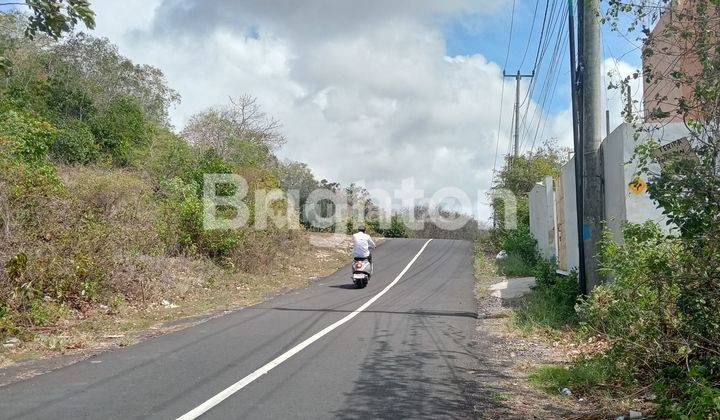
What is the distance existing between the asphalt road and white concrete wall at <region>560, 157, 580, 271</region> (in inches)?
161

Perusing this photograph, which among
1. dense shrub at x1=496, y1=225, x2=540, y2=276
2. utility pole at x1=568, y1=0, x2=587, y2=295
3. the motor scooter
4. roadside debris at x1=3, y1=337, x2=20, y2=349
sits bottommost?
roadside debris at x1=3, y1=337, x2=20, y2=349

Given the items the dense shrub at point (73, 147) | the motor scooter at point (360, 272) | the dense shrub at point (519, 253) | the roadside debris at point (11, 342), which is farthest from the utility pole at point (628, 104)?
the dense shrub at point (73, 147)

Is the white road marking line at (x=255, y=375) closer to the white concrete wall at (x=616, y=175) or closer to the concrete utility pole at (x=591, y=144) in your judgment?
the concrete utility pole at (x=591, y=144)

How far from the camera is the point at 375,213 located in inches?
2254

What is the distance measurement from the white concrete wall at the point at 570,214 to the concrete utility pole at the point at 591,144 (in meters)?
5.60

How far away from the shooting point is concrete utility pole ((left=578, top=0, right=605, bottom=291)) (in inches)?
411

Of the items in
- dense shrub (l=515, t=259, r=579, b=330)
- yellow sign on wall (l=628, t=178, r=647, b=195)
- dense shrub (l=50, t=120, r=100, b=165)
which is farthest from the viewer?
dense shrub (l=50, t=120, r=100, b=165)

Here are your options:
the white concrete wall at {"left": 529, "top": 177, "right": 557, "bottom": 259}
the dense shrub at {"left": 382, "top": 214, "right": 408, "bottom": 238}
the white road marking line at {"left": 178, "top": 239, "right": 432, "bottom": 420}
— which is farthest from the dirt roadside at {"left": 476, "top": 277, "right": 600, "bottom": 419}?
the dense shrub at {"left": 382, "top": 214, "right": 408, "bottom": 238}

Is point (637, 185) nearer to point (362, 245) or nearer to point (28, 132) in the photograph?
point (362, 245)

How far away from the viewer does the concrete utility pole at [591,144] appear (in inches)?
411

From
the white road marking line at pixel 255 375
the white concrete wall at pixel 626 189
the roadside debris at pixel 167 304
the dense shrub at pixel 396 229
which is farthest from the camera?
the dense shrub at pixel 396 229

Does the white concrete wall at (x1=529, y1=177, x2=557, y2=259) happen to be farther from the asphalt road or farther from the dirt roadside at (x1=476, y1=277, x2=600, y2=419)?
the dirt roadside at (x1=476, y1=277, x2=600, y2=419)

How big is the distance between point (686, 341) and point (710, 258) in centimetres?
87

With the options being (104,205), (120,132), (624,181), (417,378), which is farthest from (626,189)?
(120,132)
